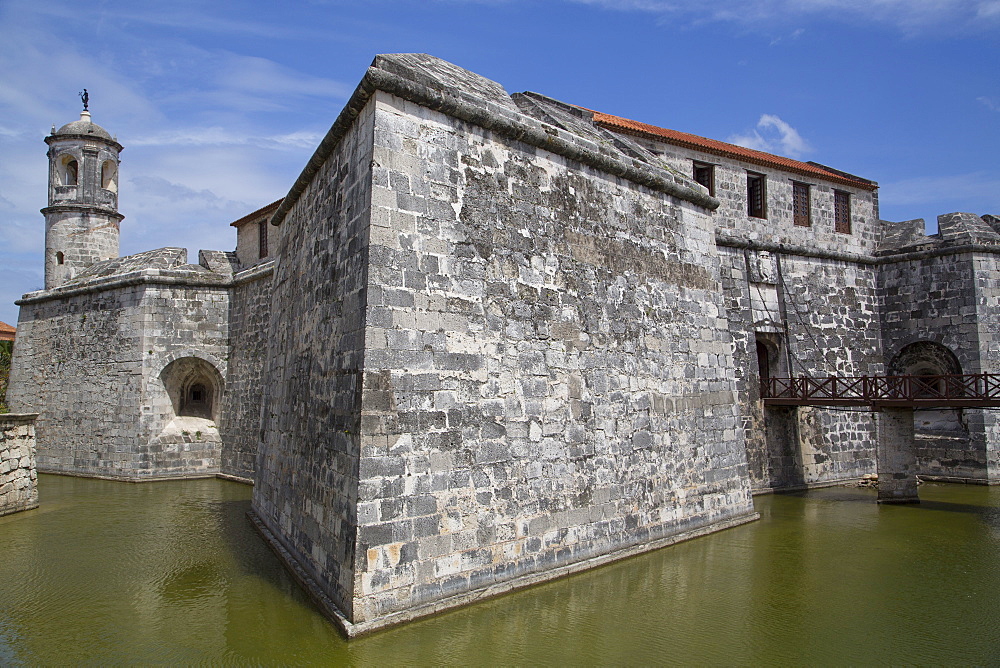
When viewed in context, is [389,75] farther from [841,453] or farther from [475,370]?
[841,453]

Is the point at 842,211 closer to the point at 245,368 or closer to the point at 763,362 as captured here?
the point at 763,362

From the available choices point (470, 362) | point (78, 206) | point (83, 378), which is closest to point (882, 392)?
point (470, 362)

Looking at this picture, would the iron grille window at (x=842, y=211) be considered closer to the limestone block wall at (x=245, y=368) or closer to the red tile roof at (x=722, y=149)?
the red tile roof at (x=722, y=149)

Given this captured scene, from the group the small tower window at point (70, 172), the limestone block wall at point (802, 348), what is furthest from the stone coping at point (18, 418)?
the limestone block wall at point (802, 348)

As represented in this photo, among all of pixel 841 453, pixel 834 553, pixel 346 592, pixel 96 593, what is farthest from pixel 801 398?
pixel 96 593

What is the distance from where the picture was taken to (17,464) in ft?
38.8

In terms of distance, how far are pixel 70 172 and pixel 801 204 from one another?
67.9 ft

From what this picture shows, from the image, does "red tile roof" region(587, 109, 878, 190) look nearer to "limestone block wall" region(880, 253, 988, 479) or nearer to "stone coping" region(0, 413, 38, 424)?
"limestone block wall" region(880, 253, 988, 479)

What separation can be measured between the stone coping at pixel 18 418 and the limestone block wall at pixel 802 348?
44.3ft

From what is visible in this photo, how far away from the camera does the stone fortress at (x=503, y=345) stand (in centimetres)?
671

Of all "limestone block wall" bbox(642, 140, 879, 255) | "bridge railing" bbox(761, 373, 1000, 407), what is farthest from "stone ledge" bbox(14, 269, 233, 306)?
"bridge railing" bbox(761, 373, 1000, 407)

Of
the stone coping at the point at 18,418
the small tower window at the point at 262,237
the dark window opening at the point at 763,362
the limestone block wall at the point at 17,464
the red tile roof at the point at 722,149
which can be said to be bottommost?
the limestone block wall at the point at 17,464

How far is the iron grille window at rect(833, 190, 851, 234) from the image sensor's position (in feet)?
56.9

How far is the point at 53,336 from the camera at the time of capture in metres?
17.8
